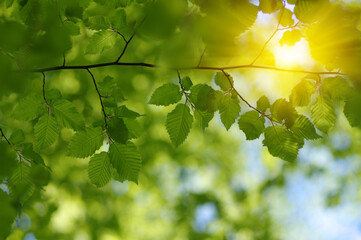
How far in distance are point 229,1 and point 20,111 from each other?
2.52 ft

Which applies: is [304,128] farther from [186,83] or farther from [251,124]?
[186,83]

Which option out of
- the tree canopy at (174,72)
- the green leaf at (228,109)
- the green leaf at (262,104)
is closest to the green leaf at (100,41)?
the tree canopy at (174,72)

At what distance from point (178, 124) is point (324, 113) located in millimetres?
480

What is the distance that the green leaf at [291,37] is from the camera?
90cm

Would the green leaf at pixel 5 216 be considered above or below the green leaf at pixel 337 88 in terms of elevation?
below

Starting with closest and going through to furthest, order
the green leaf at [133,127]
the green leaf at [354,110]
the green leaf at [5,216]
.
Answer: the green leaf at [5,216], the green leaf at [354,110], the green leaf at [133,127]

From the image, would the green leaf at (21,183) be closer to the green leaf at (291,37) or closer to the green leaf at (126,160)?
the green leaf at (126,160)

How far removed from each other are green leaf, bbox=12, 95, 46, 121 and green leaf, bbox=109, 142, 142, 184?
291 millimetres

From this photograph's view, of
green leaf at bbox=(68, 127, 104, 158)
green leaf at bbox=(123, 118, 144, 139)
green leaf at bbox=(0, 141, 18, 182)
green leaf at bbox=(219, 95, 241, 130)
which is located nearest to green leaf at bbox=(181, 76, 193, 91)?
green leaf at bbox=(219, 95, 241, 130)

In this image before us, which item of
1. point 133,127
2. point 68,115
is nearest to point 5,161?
point 68,115

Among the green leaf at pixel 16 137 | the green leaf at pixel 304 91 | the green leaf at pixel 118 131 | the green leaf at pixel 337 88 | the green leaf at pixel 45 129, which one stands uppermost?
the green leaf at pixel 337 88

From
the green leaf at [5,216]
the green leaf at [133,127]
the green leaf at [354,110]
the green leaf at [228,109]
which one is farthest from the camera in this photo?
the green leaf at [133,127]

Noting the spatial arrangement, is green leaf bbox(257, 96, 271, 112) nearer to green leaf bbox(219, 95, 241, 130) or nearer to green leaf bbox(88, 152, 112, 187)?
green leaf bbox(219, 95, 241, 130)

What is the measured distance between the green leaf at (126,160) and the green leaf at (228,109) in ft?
1.02
